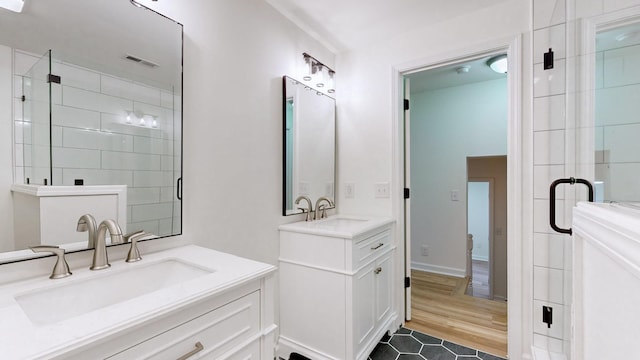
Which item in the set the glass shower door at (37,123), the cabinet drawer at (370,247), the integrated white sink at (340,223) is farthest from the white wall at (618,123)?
the glass shower door at (37,123)

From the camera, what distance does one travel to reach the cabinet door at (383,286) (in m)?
1.98

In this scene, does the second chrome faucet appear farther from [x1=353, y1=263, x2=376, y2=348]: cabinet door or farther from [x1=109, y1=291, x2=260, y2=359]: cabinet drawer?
[x1=109, y1=291, x2=260, y2=359]: cabinet drawer

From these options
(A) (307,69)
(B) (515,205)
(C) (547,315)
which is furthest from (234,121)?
(C) (547,315)

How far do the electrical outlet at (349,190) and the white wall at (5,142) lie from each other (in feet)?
6.66

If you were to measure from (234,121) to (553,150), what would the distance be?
195cm

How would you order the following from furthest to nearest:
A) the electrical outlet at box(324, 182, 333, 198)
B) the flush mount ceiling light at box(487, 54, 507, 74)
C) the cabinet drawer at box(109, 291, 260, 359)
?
the flush mount ceiling light at box(487, 54, 507, 74)
the electrical outlet at box(324, 182, 333, 198)
the cabinet drawer at box(109, 291, 260, 359)

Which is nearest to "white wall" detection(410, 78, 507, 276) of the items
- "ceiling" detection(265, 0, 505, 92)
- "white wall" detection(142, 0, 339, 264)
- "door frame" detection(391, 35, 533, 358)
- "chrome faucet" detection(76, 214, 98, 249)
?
"ceiling" detection(265, 0, 505, 92)

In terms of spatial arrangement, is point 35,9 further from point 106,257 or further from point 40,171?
point 106,257

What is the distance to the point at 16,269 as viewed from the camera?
916mm

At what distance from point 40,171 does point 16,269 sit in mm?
330

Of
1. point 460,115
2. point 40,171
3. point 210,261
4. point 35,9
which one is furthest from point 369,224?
point 460,115

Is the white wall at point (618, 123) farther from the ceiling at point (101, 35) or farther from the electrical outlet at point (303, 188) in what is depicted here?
the ceiling at point (101, 35)

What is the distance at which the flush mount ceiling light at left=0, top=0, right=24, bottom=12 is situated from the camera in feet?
2.94

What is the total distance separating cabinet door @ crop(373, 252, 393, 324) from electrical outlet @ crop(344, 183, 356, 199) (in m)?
0.59
